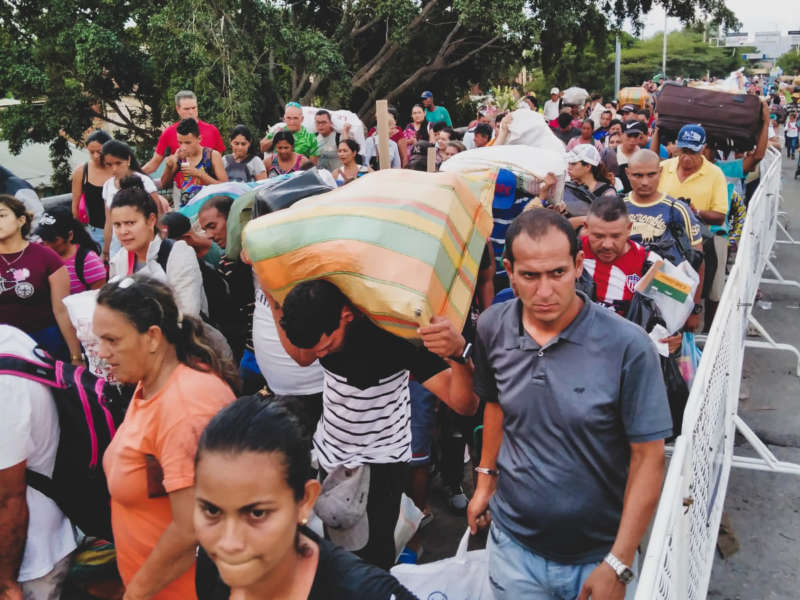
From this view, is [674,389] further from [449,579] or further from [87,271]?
[87,271]

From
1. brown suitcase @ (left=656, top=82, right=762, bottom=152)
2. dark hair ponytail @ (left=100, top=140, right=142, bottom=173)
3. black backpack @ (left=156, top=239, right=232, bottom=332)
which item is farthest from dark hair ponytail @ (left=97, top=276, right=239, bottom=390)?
brown suitcase @ (left=656, top=82, right=762, bottom=152)

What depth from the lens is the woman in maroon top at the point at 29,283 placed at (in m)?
3.79

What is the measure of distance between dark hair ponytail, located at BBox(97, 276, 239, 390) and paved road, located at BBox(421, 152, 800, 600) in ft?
6.56

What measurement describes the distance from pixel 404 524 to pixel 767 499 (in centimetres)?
271

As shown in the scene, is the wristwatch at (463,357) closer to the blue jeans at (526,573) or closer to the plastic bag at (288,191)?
the blue jeans at (526,573)

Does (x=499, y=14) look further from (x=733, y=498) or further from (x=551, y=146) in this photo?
(x=733, y=498)

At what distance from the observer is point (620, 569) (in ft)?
6.58

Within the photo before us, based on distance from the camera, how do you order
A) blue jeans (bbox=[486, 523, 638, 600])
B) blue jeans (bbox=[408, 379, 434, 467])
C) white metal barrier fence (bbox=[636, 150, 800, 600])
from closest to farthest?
white metal barrier fence (bbox=[636, 150, 800, 600]) < blue jeans (bbox=[486, 523, 638, 600]) < blue jeans (bbox=[408, 379, 434, 467])

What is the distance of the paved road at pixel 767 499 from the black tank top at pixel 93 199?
5134 millimetres

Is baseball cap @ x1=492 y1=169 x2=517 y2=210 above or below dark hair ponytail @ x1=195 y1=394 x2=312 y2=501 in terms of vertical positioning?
below

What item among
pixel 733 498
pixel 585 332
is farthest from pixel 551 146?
pixel 585 332

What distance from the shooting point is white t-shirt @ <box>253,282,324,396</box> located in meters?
3.40

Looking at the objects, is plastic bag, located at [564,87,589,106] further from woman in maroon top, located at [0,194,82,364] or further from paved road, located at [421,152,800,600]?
woman in maroon top, located at [0,194,82,364]

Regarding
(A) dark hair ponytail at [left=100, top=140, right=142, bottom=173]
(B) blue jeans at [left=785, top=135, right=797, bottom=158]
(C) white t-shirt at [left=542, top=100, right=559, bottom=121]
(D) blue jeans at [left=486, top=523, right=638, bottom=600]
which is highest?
(A) dark hair ponytail at [left=100, top=140, right=142, bottom=173]
